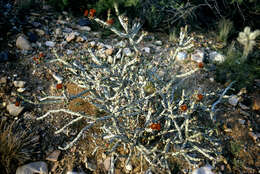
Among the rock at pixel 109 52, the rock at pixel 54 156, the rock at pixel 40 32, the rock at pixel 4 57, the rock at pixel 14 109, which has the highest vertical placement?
the rock at pixel 40 32

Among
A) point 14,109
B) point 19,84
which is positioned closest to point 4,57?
point 19,84

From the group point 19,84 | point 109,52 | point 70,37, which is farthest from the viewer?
point 70,37

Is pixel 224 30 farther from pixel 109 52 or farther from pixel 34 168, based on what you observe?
pixel 34 168

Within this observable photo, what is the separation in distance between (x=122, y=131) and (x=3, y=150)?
127 cm

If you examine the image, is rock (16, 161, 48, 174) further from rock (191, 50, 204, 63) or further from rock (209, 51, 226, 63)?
rock (209, 51, 226, 63)

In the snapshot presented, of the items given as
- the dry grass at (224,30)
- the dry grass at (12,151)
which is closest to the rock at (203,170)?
the dry grass at (12,151)

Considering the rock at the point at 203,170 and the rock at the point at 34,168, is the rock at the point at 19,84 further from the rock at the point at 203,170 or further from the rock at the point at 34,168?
the rock at the point at 203,170

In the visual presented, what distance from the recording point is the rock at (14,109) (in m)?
2.93

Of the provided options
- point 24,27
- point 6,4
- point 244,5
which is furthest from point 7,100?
point 244,5

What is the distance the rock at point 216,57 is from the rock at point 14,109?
3157 mm

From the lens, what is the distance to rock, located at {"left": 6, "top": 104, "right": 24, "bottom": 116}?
9.62 feet

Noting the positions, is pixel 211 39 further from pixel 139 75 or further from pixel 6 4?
pixel 6 4

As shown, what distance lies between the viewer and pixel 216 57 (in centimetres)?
405

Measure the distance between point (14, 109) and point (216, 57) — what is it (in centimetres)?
331
